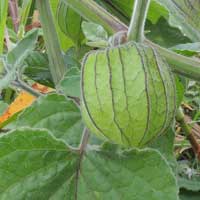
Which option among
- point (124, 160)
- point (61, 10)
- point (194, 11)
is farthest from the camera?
point (61, 10)

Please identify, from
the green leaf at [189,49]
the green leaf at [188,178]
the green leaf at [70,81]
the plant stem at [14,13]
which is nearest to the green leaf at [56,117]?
the green leaf at [70,81]

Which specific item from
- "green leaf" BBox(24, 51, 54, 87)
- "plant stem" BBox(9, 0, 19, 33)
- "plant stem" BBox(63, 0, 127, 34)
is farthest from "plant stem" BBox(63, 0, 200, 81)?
"plant stem" BBox(9, 0, 19, 33)

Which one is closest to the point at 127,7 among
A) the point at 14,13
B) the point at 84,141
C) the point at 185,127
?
the point at 185,127

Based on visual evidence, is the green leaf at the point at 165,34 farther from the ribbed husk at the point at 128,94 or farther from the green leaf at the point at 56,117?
the ribbed husk at the point at 128,94

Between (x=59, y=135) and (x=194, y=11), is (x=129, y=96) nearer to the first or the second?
(x=194, y=11)

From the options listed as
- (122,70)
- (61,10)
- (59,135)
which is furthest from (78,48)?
(122,70)

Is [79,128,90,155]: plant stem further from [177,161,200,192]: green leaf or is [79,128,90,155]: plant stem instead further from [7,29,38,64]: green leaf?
[177,161,200,192]: green leaf

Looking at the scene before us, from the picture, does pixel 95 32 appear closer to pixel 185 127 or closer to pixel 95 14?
pixel 95 14
